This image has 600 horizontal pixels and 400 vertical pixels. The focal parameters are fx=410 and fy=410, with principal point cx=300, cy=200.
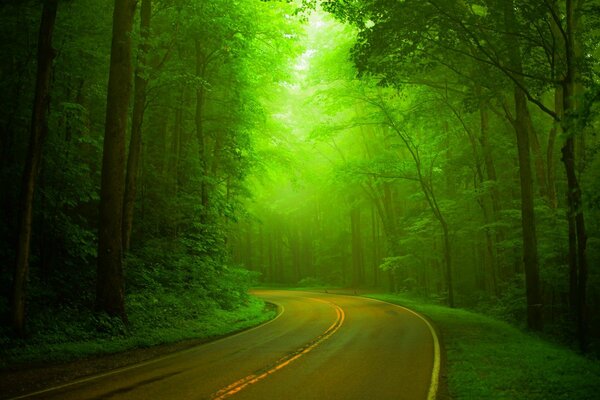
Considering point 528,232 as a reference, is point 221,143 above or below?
above

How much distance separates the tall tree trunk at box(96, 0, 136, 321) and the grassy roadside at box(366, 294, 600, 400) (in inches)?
380

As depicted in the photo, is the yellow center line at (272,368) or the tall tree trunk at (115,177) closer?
the yellow center line at (272,368)

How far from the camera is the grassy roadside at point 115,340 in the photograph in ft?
30.9

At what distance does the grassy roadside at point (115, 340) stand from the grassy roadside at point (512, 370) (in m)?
7.99

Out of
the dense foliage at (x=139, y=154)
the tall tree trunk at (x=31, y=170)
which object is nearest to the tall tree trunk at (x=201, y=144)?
the dense foliage at (x=139, y=154)

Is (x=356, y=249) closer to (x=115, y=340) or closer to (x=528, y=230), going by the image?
(x=528, y=230)

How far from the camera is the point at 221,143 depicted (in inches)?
922

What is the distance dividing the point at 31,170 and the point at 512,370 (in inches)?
474

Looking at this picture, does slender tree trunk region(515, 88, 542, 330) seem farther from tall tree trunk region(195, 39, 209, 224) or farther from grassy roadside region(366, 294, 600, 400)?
tall tree trunk region(195, 39, 209, 224)

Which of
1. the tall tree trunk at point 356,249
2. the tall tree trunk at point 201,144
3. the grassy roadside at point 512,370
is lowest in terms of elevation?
the grassy roadside at point 512,370

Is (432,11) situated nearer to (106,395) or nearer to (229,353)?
(229,353)

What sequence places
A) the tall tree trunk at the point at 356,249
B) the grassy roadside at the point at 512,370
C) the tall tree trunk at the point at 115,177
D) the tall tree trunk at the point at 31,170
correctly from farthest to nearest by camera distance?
the tall tree trunk at the point at 356,249 < the tall tree trunk at the point at 115,177 < the tall tree trunk at the point at 31,170 < the grassy roadside at the point at 512,370

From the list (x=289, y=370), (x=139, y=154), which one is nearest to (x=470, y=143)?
(x=139, y=154)

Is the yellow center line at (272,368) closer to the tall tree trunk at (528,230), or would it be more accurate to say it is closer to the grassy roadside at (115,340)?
the grassy roadside at (115,340)
